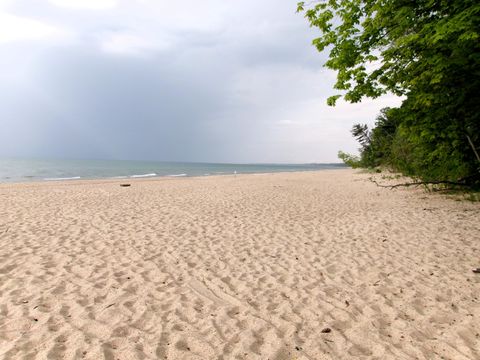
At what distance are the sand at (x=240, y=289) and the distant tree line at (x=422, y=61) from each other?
3443mm

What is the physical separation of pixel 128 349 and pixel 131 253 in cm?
367

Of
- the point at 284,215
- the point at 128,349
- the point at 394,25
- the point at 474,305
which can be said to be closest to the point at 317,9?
the point at 394,25

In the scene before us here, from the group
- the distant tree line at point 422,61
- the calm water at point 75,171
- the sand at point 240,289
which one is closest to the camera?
the sand at point 240,289

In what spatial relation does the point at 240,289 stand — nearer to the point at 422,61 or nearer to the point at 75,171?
the point at 422,61

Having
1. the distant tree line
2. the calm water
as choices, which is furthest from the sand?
the calm water

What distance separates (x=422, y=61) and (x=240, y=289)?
7372mm

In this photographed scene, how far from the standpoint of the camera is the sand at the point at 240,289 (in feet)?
11.7

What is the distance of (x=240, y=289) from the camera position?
5160mm

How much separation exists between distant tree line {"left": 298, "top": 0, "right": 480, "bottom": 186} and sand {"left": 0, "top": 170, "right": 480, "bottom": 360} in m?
3.44

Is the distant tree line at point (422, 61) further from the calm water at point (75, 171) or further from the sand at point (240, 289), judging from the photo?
the calm water at point (75, 171)

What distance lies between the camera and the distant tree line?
22.1 ft

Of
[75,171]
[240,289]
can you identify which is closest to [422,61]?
[240,289]

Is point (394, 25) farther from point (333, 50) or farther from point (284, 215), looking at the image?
point (284, 215)

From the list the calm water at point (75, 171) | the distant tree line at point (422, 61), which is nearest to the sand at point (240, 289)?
the distant tree line at point (422, 61)
